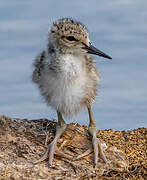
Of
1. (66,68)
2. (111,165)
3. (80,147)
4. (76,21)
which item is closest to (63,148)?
(80,147)

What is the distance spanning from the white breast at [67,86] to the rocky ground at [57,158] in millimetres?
400

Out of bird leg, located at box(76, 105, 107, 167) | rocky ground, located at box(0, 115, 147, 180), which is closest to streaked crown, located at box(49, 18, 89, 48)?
bird leg, located at box(76, 105, 107, 167)

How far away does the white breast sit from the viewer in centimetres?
490

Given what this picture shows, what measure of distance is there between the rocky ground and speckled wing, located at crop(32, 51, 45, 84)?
637 mm

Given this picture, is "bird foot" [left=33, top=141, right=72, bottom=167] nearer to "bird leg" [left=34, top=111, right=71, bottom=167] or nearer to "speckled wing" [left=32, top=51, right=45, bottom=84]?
"bird leg" [left=34, top=111, right=71, bottom=167]

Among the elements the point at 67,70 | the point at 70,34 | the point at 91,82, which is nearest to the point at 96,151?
the point at 91,82

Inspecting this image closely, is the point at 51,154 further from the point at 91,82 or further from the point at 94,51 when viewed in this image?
the point at 94,51

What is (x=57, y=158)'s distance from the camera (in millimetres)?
5332

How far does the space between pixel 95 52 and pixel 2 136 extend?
1.49 m

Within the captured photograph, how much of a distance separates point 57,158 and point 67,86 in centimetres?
88

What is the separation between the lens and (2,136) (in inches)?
217

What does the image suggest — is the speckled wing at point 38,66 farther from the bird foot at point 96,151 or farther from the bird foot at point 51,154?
the bird foot at point 96,151

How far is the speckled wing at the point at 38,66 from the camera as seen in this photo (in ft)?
17.3

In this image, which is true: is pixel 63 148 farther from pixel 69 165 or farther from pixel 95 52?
pixel 95 52
